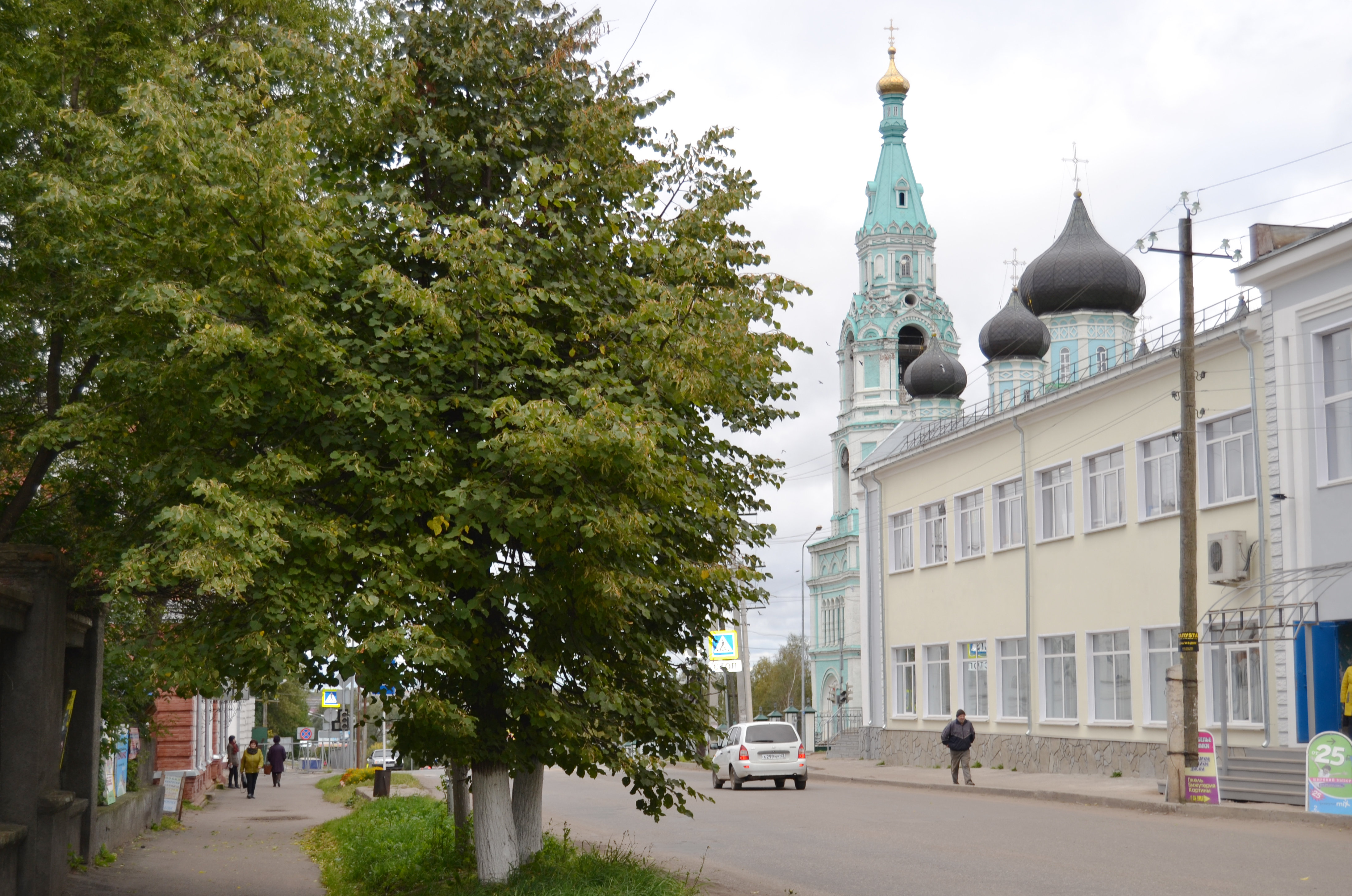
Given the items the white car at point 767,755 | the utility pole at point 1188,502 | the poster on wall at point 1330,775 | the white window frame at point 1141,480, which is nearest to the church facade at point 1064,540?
the white window frame at point 1141,480

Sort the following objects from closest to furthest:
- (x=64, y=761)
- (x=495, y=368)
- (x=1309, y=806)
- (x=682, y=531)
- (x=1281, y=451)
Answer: (x=495, y=368) < (x=682, y=531) < (x=64, y=761) < (x=1309, y=806) < (x=1281, y=451)

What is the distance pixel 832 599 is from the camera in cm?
8494

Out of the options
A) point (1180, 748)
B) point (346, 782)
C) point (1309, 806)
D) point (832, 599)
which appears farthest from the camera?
point (832, 599)

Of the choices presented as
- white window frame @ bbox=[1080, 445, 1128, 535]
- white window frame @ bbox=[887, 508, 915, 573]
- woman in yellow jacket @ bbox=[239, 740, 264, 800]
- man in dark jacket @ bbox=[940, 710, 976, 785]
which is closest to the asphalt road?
man in dark jacket @ bbox=[940, 710, 976, 785]

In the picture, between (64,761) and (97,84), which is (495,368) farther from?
(64,761)

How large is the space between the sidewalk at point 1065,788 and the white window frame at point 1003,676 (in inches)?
52.5

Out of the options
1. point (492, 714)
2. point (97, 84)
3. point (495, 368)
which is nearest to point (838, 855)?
point (492, 714)

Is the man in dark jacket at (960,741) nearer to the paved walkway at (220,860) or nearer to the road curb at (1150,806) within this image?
the road curb at (1150,806)

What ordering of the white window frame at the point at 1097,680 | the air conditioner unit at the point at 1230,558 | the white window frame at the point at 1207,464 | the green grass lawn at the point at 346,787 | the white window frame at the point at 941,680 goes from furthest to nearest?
the white window frame at the point at 941,680 → the white window frame at the point at 1097,680 → the green grass lawn at the point at 346,787 → the white window frame at the point at 1207,464 → the air conditioner unit at the point at 1230,558

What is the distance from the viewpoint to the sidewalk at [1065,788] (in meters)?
19.8

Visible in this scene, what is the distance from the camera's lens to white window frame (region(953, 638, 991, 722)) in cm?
3644

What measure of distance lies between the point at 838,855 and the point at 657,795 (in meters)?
5.44

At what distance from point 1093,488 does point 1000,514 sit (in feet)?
15.5

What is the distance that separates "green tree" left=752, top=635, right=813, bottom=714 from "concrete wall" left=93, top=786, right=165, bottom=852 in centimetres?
10749
